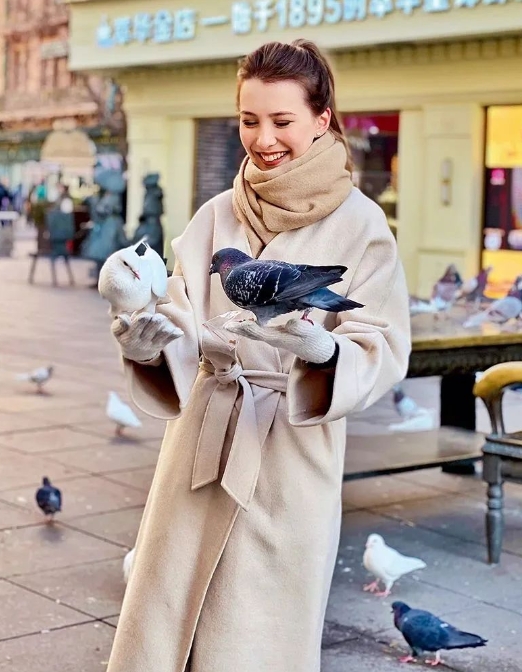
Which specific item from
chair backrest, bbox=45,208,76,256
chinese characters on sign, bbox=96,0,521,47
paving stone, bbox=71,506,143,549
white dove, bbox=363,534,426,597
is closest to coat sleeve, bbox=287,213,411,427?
white dove, bbox=363,534,426,597

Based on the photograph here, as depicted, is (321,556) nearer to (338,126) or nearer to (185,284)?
(185,284)

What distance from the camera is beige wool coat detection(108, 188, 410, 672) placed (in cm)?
317

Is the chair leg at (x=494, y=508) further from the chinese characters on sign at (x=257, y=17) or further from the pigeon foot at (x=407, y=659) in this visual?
the chinese characters on sign at (x=257, y=17)

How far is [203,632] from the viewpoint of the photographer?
10.4 feet

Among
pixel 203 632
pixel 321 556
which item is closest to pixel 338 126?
pixel 321 556

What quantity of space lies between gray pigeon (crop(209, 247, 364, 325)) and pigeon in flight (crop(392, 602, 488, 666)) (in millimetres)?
2131

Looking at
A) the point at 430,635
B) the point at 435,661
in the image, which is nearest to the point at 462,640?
the point at 430,635

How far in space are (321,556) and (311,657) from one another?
26 cm

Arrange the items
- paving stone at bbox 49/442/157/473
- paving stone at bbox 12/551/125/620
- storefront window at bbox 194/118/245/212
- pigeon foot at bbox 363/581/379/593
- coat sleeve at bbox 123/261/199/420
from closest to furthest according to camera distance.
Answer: coat sleeve at bbox 123/261/199/420 → paving stone at bbox 12/551/125/620 → pigeon foot at bbox 363/581/379/593 → paving stone at bbox 49/442/157/473 → storefront window at bbox 194/118/245/212

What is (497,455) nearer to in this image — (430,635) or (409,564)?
(409,564)

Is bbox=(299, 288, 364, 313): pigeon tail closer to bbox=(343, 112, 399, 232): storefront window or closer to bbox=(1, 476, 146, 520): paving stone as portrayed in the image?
bbox=(1, 476, 146, 520): paving stone

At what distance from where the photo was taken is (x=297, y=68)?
10.5 feet

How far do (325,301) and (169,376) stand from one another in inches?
20.8

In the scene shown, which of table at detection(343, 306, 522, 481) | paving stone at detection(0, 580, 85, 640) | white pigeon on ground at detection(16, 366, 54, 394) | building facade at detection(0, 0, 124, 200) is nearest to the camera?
paving stone at detection(0, 580, 85, 640)
